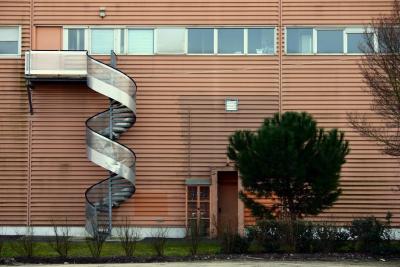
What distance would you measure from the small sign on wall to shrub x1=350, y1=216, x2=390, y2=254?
812 cm

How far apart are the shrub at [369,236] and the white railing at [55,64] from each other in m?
11.5

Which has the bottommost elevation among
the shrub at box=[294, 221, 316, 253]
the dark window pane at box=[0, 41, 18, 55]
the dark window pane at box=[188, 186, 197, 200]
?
the shrub at box=[294, 221, 316, 253]

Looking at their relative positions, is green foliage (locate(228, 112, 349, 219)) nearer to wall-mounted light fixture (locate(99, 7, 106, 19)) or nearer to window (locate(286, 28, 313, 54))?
window (locate(286, 28, 313, 54))

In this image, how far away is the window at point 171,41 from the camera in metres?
26.4

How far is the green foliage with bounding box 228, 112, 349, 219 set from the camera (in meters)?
20.5

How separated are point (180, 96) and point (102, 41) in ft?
12.0

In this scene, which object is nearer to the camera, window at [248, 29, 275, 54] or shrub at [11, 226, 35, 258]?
shrub at [11, 226, 35, 258]

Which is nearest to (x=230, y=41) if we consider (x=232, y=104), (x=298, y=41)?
(x=232, y=104)

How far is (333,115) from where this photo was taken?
85.4ft

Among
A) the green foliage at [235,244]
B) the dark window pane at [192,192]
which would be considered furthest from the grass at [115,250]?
the dark window pane at [192,192]

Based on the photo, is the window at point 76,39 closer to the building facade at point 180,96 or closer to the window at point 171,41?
the building facade at point 180,96

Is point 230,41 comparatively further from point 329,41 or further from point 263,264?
point 263,264

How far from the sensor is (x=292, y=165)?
20312mm

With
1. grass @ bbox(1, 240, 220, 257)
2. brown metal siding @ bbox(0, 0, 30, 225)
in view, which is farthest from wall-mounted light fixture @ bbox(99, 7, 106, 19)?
grass @ bbox(1, 240, 220, 257)
